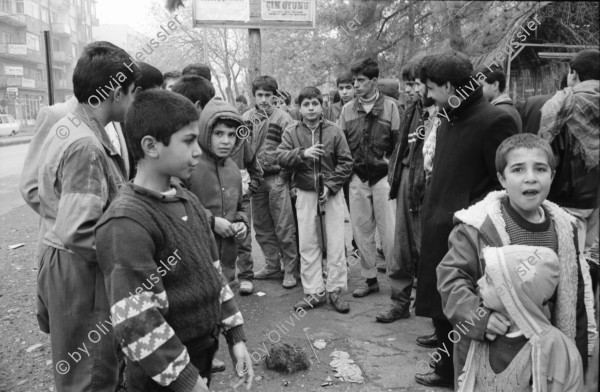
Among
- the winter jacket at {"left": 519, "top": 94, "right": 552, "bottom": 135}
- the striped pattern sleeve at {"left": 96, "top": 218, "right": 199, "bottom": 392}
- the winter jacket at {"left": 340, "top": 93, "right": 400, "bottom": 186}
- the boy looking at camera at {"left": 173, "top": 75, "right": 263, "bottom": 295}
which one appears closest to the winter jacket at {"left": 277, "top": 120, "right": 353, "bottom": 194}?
the winter jacket at {"left": 340, "top": 93, "right": 400, "bottom": 186}

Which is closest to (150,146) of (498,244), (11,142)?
(498,244)

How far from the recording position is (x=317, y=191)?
15.8 feet

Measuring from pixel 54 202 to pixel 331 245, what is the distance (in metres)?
3.00

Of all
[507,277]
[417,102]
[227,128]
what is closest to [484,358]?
[507,277]

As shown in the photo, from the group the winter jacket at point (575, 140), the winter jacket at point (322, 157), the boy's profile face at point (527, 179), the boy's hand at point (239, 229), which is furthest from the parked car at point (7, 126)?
the boy's profile face at point (527, 179)

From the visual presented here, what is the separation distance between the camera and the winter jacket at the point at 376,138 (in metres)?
4.93

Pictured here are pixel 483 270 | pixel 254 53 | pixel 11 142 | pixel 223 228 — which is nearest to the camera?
pixel 483 270

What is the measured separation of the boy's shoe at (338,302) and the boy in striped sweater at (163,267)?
8.76 ft

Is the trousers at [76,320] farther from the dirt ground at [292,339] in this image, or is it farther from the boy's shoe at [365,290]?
the boy's shoe at [365,290]

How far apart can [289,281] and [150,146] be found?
12.1 feet

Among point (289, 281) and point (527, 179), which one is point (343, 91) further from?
point (527, 179)

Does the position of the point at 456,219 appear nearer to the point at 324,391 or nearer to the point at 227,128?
the point at 324,391

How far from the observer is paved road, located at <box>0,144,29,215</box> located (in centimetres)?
1014

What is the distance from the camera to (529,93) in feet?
37.9
